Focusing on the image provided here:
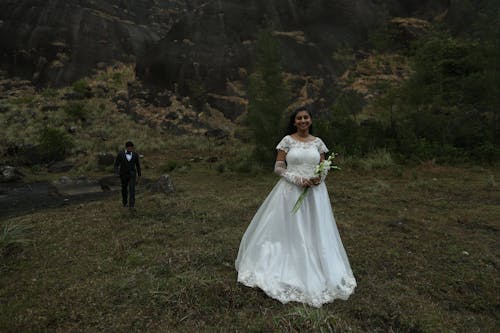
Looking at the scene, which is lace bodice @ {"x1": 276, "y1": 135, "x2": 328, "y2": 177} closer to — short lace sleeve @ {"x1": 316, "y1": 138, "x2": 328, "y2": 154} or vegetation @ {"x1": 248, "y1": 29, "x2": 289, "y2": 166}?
short lace sleeve @ {"x1": 316, "y1": 138, "x2": 328, "y2": 154}

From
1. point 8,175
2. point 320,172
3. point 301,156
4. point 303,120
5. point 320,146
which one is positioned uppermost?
point 303,120

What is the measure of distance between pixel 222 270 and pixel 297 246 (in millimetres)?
1462

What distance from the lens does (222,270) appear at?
4871 millimetres

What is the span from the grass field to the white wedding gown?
22 centimetres

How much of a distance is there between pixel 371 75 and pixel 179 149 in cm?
1733

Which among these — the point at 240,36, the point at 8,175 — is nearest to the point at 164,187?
the point at 8,175

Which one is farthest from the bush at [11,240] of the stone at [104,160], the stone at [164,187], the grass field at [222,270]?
the stone at [104,160]

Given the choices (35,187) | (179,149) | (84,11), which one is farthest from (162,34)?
(35,187)

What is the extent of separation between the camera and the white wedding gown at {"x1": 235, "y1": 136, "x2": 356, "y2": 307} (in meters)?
3.96

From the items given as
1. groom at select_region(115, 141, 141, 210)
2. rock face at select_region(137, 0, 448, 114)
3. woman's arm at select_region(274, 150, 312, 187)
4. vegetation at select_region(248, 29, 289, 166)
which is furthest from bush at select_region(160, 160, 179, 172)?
woman's arm at select_region(274, 150, 312, 187)

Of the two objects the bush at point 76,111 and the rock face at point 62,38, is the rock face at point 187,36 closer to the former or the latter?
the rock face at point 62,38

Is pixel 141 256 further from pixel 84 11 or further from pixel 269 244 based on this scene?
pixel 84 11

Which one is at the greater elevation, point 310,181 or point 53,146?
point 310,181

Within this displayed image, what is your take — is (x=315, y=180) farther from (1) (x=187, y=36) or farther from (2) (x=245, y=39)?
(1) (x=187, y=36)
